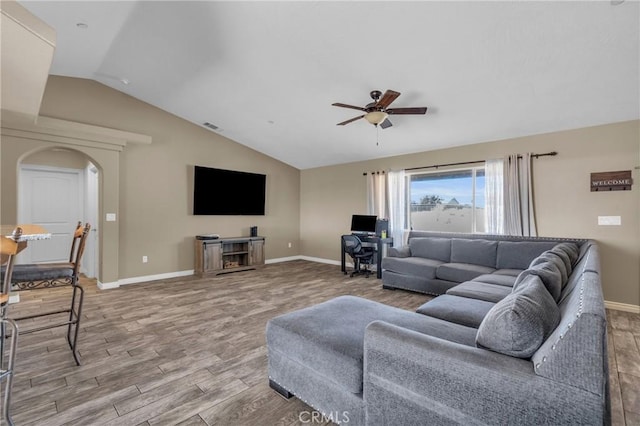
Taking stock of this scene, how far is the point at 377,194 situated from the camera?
6207 mm

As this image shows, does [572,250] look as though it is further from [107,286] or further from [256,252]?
[107,286]

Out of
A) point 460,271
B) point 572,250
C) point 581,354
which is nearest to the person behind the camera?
point 581,354

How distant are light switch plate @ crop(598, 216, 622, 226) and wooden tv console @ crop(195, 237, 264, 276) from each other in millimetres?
5700

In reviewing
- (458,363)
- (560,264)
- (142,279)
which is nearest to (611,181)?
(560,264)

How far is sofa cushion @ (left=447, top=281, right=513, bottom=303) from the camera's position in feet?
9.05

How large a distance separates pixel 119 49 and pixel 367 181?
15.3 ft

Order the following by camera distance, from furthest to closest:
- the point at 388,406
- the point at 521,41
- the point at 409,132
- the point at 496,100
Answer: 1. the point at 409,132
2. the point at 496,100
3. the point at 521,41
4. the point at 388,406

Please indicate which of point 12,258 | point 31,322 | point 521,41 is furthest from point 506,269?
point 31,322

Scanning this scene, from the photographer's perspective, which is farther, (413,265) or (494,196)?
(494,196)

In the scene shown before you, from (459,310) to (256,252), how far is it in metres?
4.82

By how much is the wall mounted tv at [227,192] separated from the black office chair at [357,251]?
2382 millimetres

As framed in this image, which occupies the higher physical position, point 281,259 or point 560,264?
point 560,264

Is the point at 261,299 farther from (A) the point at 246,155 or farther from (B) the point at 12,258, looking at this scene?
(A) the point at 246,155

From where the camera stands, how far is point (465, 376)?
3.67 ft
